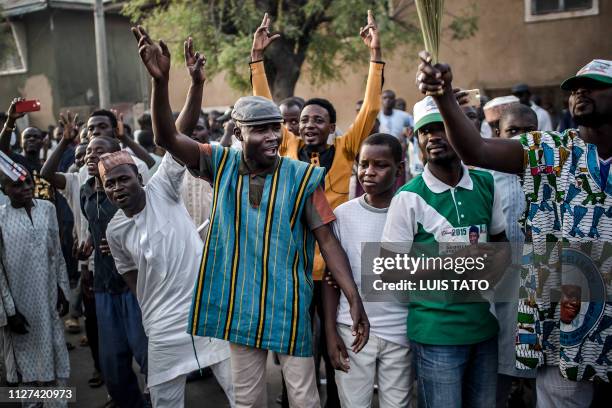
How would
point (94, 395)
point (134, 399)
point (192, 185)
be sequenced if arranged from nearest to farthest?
1. point (134, 399)
2. point (94, 395)
3. point (192, 185)

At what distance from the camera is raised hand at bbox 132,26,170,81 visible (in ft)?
9.39

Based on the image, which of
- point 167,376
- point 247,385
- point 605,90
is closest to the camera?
point 605,90

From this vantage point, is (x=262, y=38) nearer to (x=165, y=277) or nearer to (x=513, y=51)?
(x=165, y=277)

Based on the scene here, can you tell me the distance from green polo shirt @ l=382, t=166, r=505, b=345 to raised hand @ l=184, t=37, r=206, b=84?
3.75 feet

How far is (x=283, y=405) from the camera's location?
4.63m

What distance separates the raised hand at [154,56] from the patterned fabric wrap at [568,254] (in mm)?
1611

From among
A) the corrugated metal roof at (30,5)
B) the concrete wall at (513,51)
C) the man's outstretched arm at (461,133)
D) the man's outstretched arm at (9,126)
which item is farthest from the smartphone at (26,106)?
the corrugated metal roof at (30,5)

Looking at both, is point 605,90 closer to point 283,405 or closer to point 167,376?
point 167,376

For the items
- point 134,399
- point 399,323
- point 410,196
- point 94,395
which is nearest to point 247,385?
point 399,323

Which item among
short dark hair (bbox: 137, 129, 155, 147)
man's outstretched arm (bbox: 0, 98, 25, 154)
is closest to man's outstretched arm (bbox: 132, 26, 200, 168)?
man's outstretched arm (bbox: 0, 98, 25, 154)

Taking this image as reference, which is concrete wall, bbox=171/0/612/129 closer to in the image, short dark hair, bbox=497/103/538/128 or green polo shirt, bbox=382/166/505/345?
short dark hair, bbox=497/103/538/128

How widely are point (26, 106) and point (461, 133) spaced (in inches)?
145

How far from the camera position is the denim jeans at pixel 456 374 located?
3.06 meters

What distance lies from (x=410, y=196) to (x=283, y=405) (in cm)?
218
